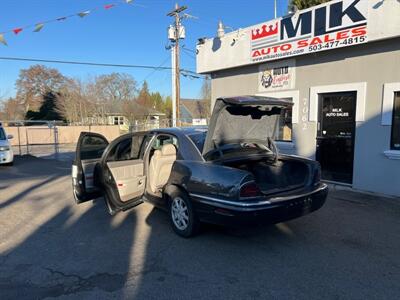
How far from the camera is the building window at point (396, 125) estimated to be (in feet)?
20.7

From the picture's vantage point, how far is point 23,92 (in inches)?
1908

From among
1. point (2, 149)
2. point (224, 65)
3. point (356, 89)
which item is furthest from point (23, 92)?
point (356, 89)

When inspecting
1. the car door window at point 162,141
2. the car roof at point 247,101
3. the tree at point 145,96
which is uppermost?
the tree at point 145,96

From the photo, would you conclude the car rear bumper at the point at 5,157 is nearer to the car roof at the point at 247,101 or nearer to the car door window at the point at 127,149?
the car door window at the point at 127,149

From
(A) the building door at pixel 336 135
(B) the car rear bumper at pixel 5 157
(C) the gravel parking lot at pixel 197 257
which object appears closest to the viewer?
(C) the gravel parking lot at pixel 197 257

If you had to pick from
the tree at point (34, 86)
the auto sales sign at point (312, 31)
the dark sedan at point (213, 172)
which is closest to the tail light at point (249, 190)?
the dark sedan at point (213, 172)

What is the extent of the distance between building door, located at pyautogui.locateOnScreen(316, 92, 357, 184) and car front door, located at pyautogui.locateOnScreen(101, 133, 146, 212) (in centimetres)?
458

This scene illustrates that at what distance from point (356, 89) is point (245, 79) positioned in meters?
3.32

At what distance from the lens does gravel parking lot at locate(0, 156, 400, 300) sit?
3083 mm

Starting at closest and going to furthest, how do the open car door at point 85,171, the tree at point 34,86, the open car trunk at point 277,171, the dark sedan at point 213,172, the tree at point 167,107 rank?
the dark sedan at point 213,172 < the open car trunk at point 277,171 < the open car door at point 85,171 < the tree at point 34,86 < the tree at point 167,107

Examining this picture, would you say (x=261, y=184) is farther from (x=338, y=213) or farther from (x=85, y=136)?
(x=85, y=136)

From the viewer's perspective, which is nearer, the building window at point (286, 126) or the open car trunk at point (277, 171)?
the open car trunk at point (277, 171)

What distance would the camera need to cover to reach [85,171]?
545 cm

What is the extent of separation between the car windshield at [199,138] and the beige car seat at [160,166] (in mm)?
624
